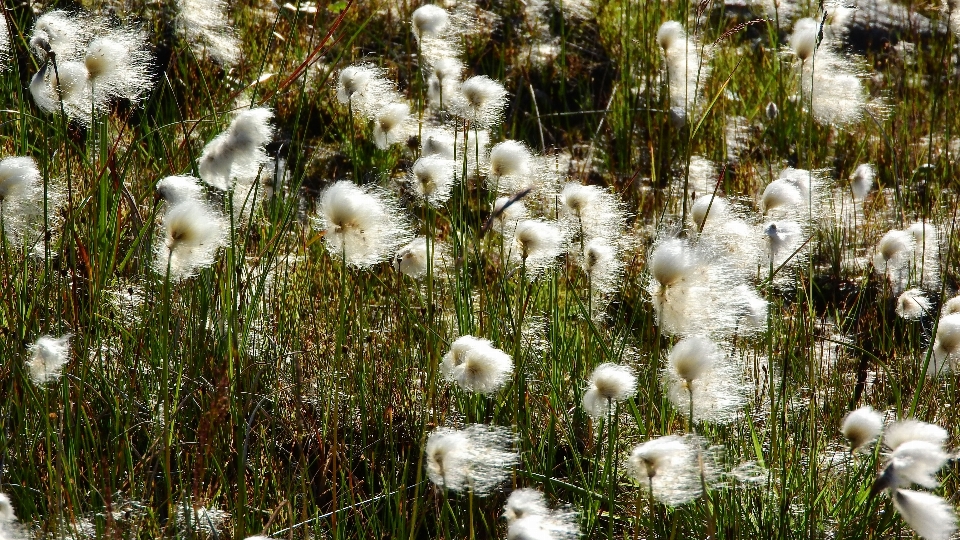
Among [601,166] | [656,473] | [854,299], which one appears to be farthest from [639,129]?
[656,473]

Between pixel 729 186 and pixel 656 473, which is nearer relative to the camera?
pixel 656 473

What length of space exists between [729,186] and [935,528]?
278 cm

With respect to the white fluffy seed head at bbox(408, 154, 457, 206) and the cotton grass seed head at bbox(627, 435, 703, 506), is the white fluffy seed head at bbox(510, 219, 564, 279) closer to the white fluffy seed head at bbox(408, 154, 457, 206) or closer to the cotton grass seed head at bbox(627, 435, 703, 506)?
the white fluffy seed head at bbox(408, 154, 457, 206)

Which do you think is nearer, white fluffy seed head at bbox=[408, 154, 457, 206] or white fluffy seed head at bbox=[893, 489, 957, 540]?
white fluffy seed head at bbox=[893, 489, 957, 540]

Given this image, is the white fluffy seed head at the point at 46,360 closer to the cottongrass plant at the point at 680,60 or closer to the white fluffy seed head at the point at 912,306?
the cottongrass plant at the point at 680,60

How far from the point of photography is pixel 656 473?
155 centimetres

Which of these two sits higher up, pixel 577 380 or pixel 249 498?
pixel 577 380

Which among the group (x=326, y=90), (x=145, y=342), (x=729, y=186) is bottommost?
(x=145, y=342)

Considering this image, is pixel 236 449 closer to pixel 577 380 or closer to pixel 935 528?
pixel 577 380

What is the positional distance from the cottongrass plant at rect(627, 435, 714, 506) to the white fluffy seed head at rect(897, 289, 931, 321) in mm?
1392

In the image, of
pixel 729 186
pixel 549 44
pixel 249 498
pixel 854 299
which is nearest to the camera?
pixel 249 498

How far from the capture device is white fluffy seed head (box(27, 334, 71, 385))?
1878 millimetres

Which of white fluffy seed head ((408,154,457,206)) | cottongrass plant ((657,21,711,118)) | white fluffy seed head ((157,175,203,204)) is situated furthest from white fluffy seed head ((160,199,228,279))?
cottongrass plant ((657,21,711,118))

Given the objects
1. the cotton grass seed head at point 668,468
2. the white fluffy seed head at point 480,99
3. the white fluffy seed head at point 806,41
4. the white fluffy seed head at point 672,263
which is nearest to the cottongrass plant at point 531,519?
the cotton grass seed head at point 668,468
